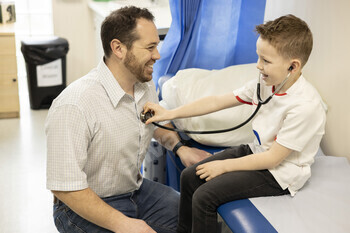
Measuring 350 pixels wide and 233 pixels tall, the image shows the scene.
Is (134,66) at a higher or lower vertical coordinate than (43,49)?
higher

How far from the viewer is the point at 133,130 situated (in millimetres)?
1645

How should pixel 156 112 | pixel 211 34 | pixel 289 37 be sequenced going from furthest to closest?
pixel 211 34, pixel 156 112, pixel 289 37

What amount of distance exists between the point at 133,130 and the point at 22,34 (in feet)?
10.6

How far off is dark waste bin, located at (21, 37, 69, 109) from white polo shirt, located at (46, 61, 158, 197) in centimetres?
Result: 221

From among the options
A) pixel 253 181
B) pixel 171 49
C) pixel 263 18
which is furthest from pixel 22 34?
pixel 253 181

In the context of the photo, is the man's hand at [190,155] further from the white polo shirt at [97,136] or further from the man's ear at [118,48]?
the man's ear at [118,48]

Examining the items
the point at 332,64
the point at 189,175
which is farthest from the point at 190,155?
the point at 332,64

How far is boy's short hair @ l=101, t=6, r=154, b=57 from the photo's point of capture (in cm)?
157

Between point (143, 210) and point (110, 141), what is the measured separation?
1.17ft

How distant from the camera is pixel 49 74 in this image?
12.5 ft

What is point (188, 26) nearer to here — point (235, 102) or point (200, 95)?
point (200, 95)

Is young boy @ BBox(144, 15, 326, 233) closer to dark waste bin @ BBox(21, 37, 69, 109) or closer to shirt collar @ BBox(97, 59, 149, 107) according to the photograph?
shirt collar @ BBox(97, 59, 149, 107)

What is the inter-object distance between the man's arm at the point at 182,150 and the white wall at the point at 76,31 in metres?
2.64

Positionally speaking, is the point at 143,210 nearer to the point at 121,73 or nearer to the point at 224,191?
the point at 224,191
